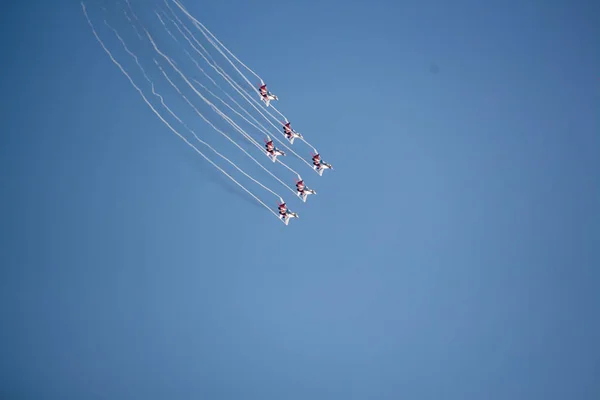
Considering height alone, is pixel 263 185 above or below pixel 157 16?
below

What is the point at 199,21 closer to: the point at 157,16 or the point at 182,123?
the point at 157,16

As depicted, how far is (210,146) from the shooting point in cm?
1812

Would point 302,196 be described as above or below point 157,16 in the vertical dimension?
below

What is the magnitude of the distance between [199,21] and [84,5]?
2.72m

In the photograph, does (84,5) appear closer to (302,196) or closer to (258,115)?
(258,115)

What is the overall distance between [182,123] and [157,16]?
2.58 meters

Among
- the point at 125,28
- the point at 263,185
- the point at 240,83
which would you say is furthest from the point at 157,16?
the point at 263,185

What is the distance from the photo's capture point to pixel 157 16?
18.0 m

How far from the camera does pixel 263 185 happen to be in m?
18.1

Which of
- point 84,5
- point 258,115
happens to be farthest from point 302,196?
point 84,5

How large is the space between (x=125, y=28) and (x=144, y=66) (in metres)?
0.99

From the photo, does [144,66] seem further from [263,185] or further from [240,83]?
[263,185]

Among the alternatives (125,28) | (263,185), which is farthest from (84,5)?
(263,185)

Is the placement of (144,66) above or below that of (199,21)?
below
